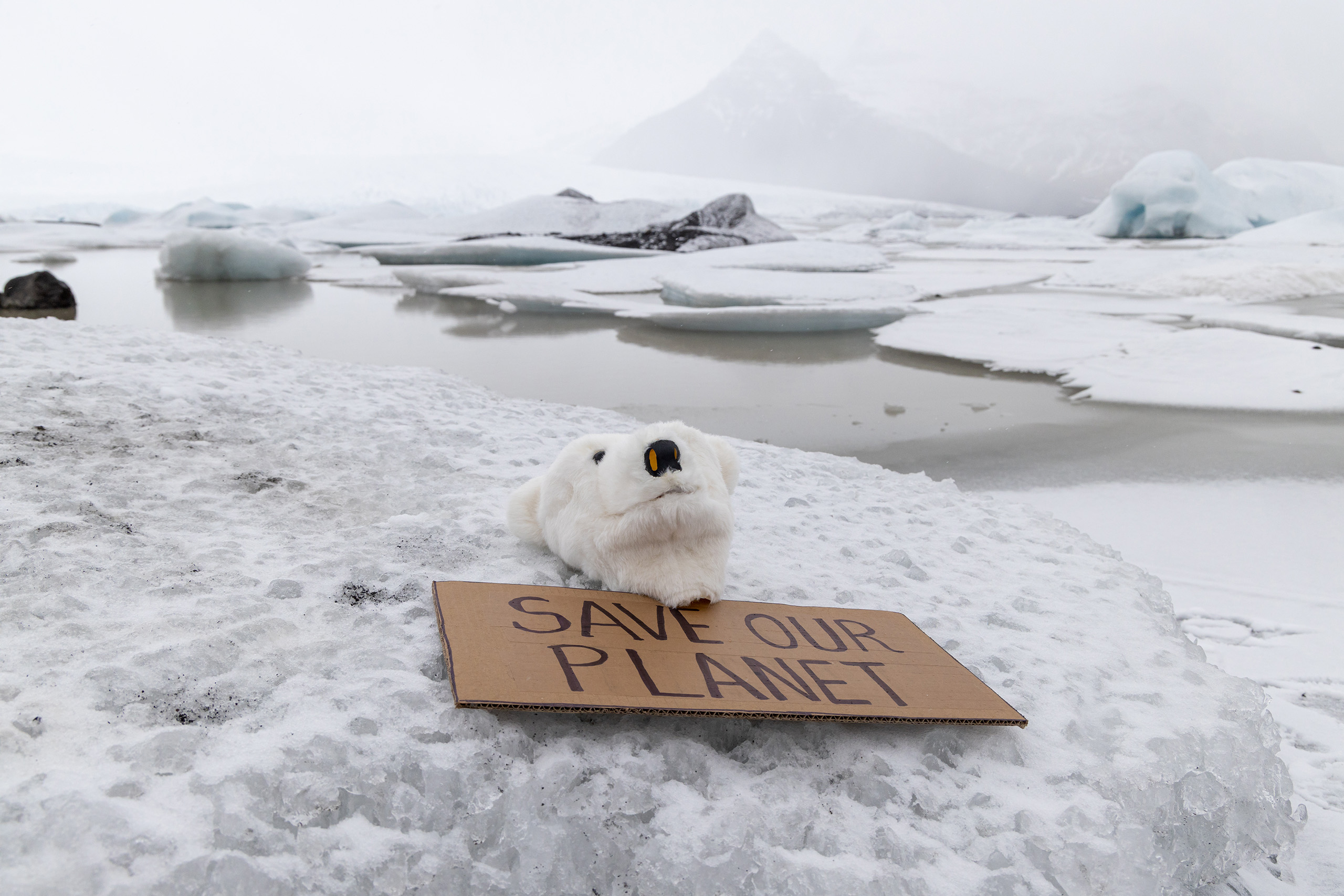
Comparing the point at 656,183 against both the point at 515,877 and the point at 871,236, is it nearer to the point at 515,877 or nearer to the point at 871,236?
the point at 871,236

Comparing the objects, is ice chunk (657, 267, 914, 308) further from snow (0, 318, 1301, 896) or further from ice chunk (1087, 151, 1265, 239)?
ice chunk (1087, 151, 1265, 239)

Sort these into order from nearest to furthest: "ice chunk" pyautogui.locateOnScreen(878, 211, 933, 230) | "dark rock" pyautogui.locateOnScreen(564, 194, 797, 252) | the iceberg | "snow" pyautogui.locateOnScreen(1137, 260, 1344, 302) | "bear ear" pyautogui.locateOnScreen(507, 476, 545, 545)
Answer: "bear ear" pyautogui.locateOnScreen(507, 476, 545, 545), "snow" pyautogui.locateOnScreen(1137, 260, 1344, 302), "dark rock" pyautogui.locateOnScreen(564, 194, 797, 252), the iceberg, "ice chunk" pyautogui.locateOnScreen(878, 211, 933, 230)

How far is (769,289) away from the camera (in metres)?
8.03

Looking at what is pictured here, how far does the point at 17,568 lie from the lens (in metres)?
1.43

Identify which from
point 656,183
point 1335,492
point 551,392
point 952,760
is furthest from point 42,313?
point 656,183

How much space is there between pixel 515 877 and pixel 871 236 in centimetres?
2610

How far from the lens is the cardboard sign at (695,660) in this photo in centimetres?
120

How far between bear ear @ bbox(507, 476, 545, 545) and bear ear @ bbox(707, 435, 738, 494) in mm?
456

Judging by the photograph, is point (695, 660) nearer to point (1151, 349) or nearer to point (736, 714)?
point (736, 714)

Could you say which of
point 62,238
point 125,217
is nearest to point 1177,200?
point 62,238

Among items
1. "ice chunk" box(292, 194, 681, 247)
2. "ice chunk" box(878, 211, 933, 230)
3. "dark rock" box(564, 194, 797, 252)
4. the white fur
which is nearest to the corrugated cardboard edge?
the white fur

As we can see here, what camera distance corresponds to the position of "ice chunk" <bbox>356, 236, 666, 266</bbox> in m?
12.9

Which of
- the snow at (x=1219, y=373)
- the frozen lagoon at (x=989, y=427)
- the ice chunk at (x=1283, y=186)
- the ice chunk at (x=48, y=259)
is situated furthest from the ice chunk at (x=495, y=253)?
the ice chunk at (x=1283, y=186)

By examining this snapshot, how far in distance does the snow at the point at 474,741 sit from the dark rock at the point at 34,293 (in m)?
6.25
